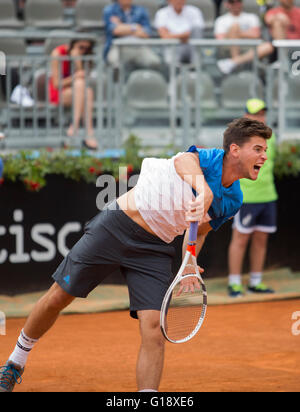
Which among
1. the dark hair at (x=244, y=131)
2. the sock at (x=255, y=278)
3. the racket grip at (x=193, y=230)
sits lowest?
the sock at (x=255, y=278)

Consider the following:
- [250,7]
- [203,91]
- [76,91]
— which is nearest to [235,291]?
[203,91]

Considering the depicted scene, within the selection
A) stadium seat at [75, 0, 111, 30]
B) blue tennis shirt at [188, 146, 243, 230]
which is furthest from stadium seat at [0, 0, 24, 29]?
blue tennis shirt at [188, 146, 243, 230]

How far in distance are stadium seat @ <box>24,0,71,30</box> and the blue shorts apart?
4.32 m

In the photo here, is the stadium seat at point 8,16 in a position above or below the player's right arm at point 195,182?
above

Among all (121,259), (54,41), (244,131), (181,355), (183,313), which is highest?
(54,41)

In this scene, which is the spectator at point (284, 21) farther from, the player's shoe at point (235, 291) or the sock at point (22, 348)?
the sock at point (22, 348)

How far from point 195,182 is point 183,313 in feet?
2.69

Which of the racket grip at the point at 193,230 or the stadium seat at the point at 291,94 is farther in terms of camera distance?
the stadium seat at the point at 291,94

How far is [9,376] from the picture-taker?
5105mm

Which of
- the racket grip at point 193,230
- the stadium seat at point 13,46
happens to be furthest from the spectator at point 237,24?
the racket grip at point 193,230

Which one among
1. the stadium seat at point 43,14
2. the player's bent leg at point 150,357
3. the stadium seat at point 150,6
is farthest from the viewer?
the stadium seat at point 150,6

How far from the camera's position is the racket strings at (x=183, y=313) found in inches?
179

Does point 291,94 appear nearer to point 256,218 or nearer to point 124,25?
point 256,218

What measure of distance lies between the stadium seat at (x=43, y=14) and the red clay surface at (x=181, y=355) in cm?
485
